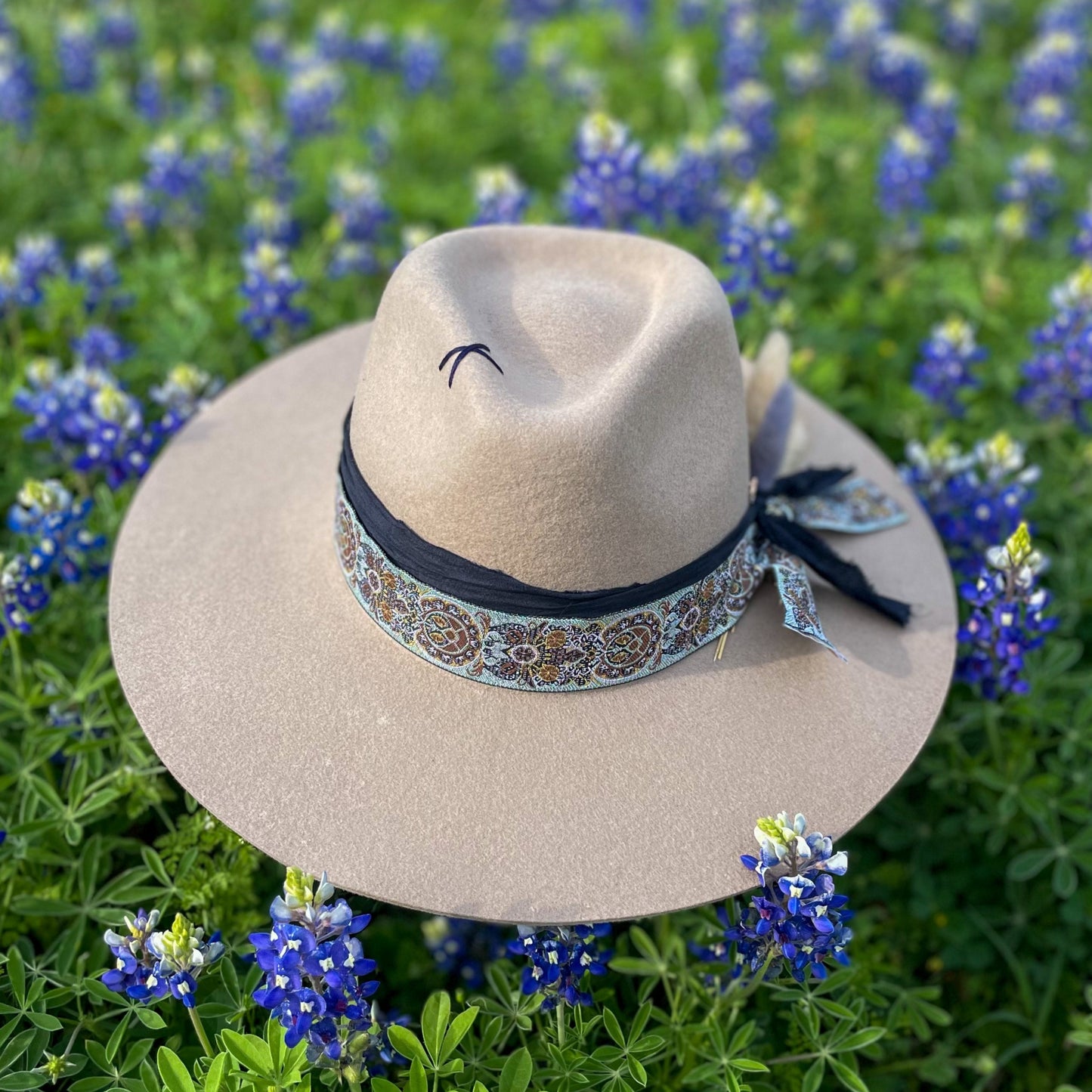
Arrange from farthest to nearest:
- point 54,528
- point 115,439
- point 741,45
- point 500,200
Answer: point 741,45
point 500,200
point 115,439
point 54,528

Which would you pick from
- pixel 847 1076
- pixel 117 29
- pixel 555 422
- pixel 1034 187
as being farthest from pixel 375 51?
pixel 847 1076

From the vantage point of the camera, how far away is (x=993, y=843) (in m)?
2.70

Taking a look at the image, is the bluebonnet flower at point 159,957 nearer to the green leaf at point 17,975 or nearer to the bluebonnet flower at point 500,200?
the green leaf at point 17,975

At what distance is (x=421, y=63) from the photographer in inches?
208

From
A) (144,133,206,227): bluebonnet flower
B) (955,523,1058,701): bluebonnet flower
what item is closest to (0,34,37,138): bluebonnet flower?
(144,133,206,227): bluebonnet flower

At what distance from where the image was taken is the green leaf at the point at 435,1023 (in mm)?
1944

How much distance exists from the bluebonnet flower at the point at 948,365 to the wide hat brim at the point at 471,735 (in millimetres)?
1337

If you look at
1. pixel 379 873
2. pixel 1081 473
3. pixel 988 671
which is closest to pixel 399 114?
pixel 1081 473

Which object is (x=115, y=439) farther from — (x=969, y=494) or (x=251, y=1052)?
(x=969, y=494)

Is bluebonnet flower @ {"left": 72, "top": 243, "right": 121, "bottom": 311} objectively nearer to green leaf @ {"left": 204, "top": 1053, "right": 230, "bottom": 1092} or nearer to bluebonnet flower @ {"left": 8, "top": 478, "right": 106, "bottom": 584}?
bluebonnet flower @ {"left": 8, "top": 478, "right": 106, "bottom": 584}

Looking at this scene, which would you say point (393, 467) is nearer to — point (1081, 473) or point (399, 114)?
point (1081, 473)

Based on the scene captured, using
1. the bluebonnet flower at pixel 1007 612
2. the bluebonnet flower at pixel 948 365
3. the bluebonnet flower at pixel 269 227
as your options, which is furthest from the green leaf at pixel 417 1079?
the bluebonnet flower at pixel 269 227

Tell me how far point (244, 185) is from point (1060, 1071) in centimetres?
422

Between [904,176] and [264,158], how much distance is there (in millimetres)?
2569
